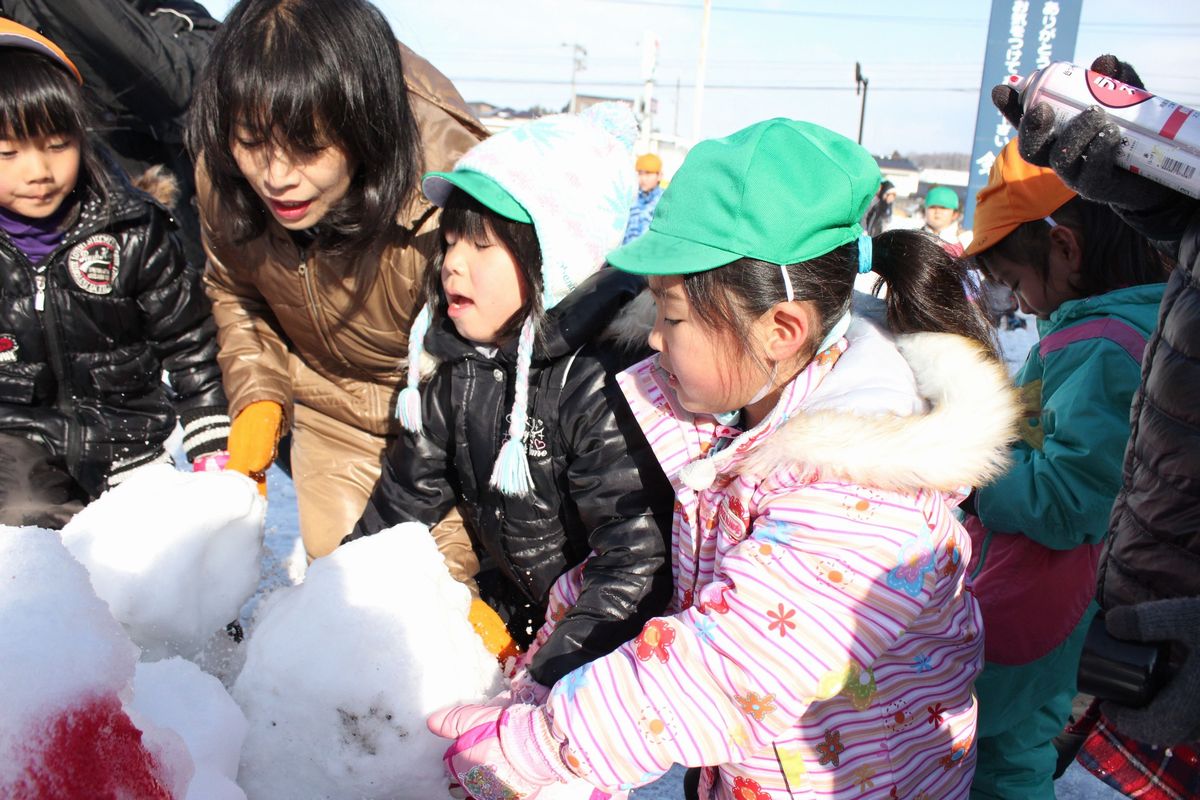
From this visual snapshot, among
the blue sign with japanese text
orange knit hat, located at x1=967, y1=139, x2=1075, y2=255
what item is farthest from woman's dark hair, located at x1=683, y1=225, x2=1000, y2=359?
the blue sign with japanese text

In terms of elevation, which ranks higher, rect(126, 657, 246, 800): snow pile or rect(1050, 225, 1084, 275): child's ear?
rect(1050, 225, 1084, 275): child's ear

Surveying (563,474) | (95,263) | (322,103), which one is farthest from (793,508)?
(95,263)

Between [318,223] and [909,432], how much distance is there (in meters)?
1.39

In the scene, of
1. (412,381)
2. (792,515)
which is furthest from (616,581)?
(412,381)

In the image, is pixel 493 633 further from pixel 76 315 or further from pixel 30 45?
pixel 30 45

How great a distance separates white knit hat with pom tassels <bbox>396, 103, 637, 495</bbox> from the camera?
1.66 meters

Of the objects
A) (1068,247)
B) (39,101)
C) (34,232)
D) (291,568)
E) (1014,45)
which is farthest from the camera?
(1014,45)

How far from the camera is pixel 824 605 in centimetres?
114

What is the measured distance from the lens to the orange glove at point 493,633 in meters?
1.79

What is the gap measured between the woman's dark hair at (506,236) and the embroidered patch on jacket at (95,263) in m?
1.04

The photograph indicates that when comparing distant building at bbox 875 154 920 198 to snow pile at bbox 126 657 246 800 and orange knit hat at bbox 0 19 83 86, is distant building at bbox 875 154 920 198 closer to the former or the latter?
orange knit hat at bbox 0 19 83 86

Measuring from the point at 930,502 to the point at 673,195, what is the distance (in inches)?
22.5

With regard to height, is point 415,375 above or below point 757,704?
above

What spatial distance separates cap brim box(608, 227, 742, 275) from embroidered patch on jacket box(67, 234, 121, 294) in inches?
60.7
